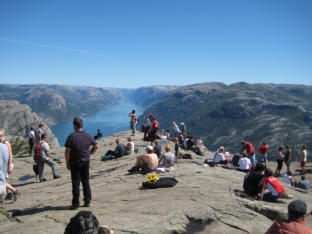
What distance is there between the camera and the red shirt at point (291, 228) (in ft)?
14.5

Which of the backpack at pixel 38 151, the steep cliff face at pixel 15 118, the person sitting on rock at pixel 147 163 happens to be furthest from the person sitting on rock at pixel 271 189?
the steep cliff face at pixel 15 118

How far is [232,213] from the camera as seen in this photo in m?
7.70

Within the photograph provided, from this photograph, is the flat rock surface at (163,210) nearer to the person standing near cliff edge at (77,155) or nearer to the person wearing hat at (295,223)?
the person standing near cliff edge at (77,155)

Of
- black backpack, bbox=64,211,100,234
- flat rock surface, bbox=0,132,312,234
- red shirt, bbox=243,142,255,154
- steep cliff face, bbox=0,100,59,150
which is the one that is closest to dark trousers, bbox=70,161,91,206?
flat rock surface, bbox=0,132,312,234

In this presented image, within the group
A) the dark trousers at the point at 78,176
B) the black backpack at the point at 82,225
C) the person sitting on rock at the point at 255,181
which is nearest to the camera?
the black backpack at the point at 82,225

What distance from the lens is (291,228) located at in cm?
448

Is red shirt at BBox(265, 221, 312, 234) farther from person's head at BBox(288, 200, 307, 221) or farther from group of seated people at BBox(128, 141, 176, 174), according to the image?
group of seated people at BBox(128, 141, 176, 174)

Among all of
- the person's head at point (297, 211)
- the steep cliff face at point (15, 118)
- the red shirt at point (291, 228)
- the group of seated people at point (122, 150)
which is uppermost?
the person's head at point (297, 211)

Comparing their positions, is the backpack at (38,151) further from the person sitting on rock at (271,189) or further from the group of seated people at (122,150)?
the person sitting on rock at (271,189)

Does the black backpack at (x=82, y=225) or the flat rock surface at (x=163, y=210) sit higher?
the black backpack at (x=82, y=225)

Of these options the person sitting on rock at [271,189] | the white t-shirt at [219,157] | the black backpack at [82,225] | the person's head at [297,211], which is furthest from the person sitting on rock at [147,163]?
the person's head at [297,211]

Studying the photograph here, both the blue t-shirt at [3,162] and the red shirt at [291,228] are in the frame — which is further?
the blue t-shirt at [3,162]

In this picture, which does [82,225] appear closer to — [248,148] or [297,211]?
[297,211]

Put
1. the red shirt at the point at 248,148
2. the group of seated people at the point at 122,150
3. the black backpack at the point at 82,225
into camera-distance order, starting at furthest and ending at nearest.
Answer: the group of seated people at the point at 122,150 → the red shirt at the point at 248,148 → the black backpack at the point at 82,225
